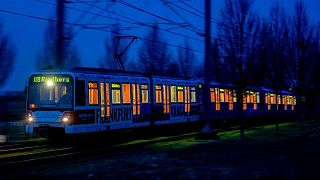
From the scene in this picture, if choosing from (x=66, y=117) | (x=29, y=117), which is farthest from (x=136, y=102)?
(x=29, y=117)

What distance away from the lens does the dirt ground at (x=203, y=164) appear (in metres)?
11.8

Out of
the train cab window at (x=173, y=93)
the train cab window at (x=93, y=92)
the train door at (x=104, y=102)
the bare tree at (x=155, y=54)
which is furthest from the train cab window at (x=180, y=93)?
the bare tree at (x=155, y=54)

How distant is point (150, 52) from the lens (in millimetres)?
54781

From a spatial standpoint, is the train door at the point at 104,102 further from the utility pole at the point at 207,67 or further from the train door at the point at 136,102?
the utility pole at the point at 207,67

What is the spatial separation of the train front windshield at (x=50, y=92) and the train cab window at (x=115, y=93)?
2.50m

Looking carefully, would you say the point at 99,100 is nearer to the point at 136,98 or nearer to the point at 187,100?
the point at 136,98

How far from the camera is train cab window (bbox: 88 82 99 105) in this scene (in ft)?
67.8

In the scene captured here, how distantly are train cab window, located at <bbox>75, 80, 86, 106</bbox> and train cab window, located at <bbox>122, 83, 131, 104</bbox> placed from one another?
2.83 meters

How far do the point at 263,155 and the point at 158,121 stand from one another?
11.2 metres

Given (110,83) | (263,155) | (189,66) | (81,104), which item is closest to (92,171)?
(263,155)

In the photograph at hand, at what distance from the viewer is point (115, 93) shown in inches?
876

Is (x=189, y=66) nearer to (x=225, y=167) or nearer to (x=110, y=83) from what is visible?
(x=110, y=83)

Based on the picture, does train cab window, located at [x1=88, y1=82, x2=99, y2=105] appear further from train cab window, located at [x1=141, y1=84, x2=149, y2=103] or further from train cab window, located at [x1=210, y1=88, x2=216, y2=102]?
train cab window, located at [x1=210, y1=88, x2=216, y2=102]

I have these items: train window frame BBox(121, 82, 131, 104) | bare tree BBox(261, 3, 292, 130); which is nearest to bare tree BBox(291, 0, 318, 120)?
Answer: bare tree BBox(261, 3, 292, 130)
